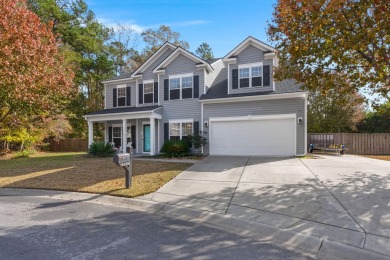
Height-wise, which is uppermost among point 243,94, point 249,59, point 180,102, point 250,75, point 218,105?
point 249,59

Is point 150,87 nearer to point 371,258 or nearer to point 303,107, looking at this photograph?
point 303,107

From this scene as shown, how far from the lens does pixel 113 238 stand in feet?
14.8

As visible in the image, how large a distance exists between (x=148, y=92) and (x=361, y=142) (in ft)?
52.4

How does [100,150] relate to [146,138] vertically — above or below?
below

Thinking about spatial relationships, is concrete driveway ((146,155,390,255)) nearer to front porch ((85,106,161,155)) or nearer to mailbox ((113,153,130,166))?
mailbox ((113,153,130,166))

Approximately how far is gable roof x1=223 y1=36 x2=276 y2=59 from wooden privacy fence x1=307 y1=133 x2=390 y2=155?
8.93 m

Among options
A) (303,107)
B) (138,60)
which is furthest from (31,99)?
(138,60)

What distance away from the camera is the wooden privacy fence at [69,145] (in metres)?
27.9

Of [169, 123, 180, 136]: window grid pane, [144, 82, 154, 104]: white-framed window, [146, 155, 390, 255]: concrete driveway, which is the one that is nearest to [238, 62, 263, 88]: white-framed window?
[169, 123, 180, 136]: window grid pane

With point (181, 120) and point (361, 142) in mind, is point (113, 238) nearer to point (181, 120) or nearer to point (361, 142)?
point (181, 120)

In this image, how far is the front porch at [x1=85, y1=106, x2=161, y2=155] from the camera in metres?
17.6

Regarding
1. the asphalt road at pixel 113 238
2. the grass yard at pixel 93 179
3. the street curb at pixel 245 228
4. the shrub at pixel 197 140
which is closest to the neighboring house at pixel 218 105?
the shrub at pixel 197 140

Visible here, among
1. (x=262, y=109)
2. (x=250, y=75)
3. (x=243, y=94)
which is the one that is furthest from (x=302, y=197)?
(x=250, y=75)

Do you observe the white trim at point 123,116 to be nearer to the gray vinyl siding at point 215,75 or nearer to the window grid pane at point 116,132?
the window grid pane at point 116,132
